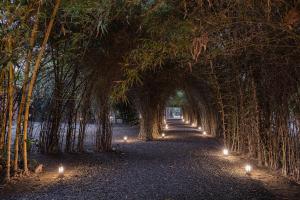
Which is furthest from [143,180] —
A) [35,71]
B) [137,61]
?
[35,71]

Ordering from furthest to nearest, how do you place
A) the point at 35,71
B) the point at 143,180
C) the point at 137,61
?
the point at 137,61 < the point at 143,180 < the point at 35,71

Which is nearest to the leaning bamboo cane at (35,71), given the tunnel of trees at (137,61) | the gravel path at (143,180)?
the tunnel of trees at (137,61)

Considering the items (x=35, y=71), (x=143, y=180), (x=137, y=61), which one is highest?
(x=137, y=61)

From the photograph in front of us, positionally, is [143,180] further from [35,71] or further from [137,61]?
[35,71]

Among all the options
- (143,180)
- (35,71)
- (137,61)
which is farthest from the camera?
(137,61)

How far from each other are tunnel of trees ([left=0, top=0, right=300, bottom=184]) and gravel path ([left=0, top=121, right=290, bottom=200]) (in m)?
0.47

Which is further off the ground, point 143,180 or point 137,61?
point 137,61

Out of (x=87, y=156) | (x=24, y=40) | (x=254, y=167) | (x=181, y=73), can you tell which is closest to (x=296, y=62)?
(x=254, y=167)

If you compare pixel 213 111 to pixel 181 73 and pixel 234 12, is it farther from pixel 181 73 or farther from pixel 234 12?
pixel 234 12

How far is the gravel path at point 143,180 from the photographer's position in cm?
302

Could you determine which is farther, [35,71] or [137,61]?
[137,61]

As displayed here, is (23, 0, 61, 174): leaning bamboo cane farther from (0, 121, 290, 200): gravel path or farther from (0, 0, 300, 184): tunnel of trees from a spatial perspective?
(0, 121, 290, 200): gravel path

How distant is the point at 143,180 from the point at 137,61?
52.6 inches

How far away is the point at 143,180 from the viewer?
12.0 feet
